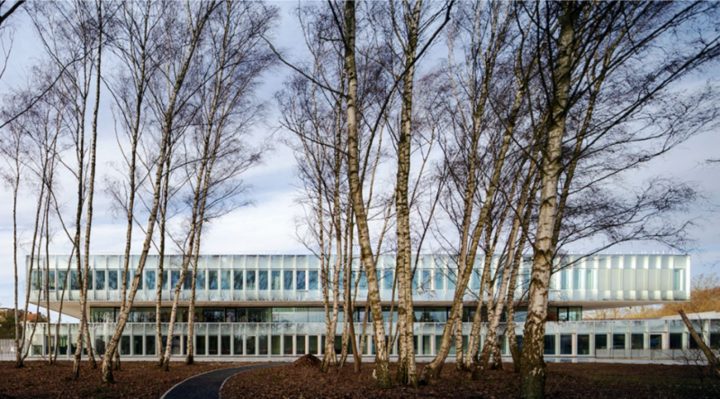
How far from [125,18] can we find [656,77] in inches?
583

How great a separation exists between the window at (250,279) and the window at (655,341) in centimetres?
3171

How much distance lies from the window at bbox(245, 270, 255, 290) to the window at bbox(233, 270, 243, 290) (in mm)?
492

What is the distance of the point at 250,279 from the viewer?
49375 mm

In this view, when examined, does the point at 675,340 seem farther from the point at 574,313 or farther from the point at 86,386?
the point at 86,386

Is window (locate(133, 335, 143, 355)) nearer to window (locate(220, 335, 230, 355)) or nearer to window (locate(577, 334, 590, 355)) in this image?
window (locate(220, 335, 230, 355))

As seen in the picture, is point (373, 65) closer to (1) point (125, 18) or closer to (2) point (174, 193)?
(1) point (125, 18)

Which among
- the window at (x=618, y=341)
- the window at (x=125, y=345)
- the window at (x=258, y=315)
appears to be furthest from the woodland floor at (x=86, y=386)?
the window at (x=618, y=341)

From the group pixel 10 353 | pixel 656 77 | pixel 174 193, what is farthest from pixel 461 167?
pixel 10 353

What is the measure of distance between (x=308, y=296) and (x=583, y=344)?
22391mm

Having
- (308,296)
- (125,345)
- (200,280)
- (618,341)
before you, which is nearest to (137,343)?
(125,345)

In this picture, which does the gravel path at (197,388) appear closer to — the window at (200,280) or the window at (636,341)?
the window at (200,280)

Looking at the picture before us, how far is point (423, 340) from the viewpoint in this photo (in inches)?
1932

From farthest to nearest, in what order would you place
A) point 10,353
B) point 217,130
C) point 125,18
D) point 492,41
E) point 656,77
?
point 10,353 → point 217,130 → point 125,18 → point 492,41 → point 656,77

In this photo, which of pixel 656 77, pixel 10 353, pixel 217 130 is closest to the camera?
pixel 656 77
